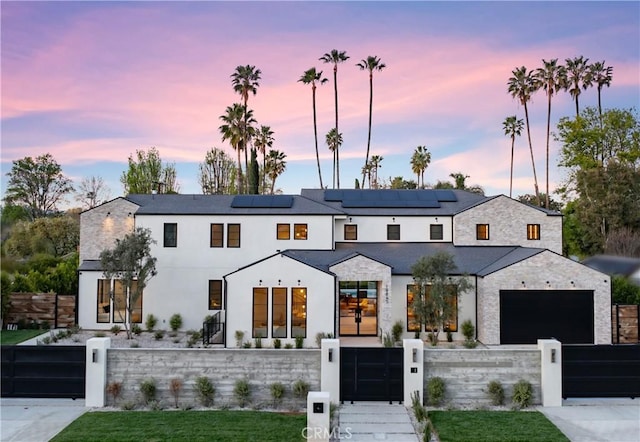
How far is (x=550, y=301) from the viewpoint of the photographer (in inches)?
703

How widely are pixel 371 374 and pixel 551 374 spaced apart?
4836 millimetres

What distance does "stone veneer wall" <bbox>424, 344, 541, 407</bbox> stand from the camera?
11414 millimetres

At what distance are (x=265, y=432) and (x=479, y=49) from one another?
22.1m

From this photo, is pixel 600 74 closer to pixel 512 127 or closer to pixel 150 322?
pixel 512 127

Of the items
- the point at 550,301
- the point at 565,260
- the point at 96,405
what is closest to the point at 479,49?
the point at 565,260

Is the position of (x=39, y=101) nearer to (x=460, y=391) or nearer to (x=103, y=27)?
(x=103, y=27)

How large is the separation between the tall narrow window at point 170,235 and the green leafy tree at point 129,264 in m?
2.26

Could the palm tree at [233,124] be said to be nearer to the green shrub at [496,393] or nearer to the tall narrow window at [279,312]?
the tall narrow window at [279,312]

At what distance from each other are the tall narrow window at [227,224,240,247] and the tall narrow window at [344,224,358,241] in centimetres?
589

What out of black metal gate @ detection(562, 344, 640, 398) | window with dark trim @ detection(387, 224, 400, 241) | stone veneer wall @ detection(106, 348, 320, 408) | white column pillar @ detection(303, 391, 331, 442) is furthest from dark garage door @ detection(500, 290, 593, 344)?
white column pillar @ detection(303, 391, 331, 442)

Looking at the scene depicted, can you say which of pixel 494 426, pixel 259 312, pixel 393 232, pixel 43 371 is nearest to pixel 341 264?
pixel 259 312

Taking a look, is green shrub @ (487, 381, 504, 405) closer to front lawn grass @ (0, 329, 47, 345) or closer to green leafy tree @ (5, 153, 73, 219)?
front lawn grass @ (0, 329, 47, 345)

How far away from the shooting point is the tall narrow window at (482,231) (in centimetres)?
2227

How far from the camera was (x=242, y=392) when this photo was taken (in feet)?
36.7
